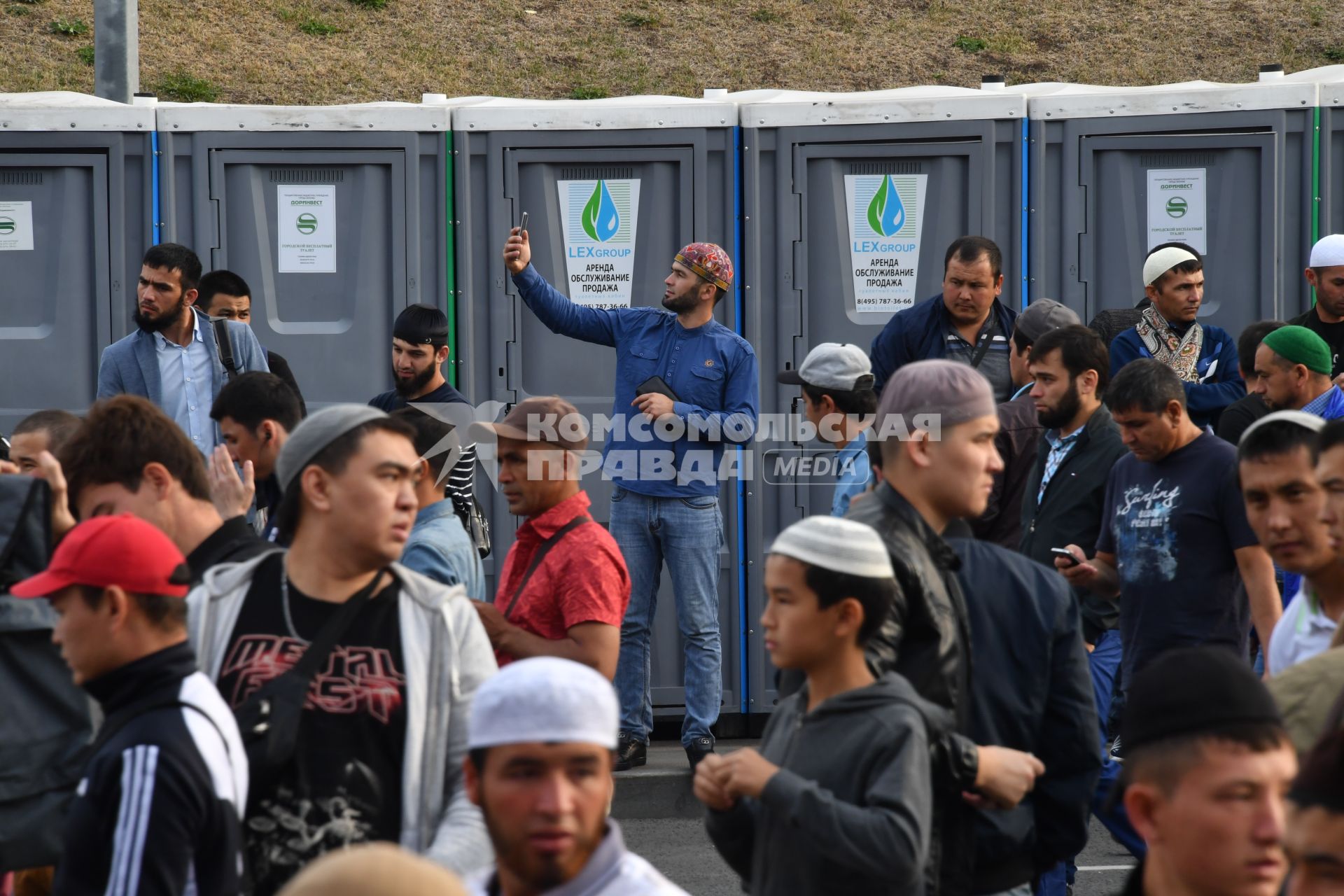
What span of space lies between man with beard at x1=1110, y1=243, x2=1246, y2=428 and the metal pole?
6.73 meters

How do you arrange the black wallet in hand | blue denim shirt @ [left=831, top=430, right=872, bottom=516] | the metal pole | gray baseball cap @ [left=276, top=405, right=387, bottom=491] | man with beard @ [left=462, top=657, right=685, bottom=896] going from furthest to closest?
the metal pole, the black wallet in hand, blue denim shirt @ [left=831, top=430, right=872, bottom=516], gray baseball cap @ [left=276, top=405, right=387, bottom=491], man with beard @ [left=462, top=657, right=685, bottom=896]

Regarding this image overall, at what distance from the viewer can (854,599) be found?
2.98 m

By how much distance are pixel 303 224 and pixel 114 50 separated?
11.4ft

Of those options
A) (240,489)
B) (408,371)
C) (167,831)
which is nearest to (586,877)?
(167,831)

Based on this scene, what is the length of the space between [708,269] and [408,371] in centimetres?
154

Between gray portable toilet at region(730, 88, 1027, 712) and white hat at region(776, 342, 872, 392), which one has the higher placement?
gray portable toilet at region(730, 88, 1027, 712)

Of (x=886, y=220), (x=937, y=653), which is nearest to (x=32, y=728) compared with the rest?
(x=937, y=653)

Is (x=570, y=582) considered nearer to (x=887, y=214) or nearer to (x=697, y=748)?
(x=697, y=748)

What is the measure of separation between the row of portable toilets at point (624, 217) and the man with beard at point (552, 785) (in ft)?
18.7

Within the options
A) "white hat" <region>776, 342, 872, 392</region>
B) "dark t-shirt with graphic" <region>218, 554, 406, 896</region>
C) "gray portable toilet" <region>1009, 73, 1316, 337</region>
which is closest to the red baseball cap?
"dark t-shirt with graphic" <region>218, 554, 406, 896</region>

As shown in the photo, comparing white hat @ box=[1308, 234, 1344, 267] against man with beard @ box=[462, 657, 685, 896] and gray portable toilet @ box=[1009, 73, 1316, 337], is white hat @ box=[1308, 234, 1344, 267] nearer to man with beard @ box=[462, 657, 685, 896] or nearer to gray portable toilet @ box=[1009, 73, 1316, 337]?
gray portable toilet @ box=[1009, 73, 1316, 337]

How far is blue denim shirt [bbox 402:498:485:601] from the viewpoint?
4.18 meters

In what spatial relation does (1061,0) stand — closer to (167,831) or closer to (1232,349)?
(1232,349)

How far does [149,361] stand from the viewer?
7258 millimetres
